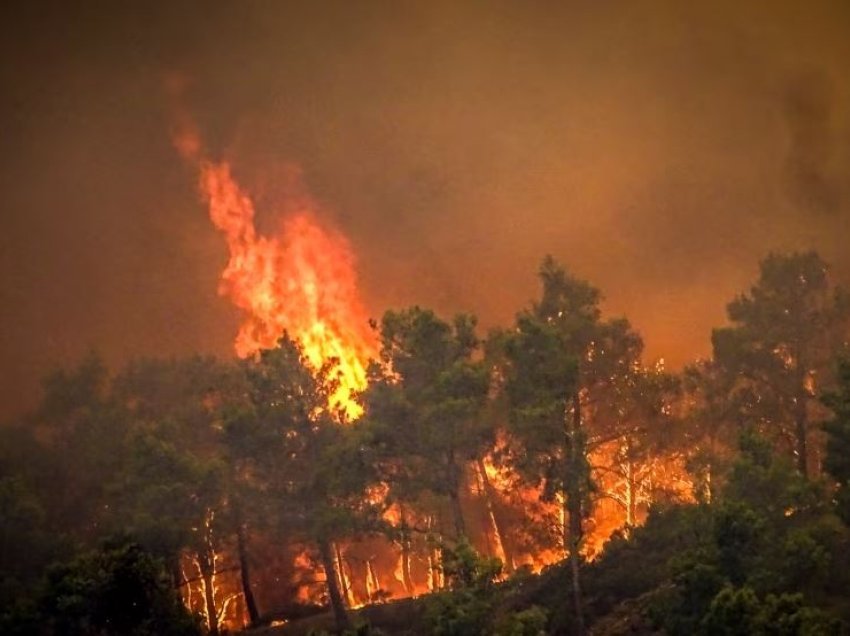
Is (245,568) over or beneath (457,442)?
beneath

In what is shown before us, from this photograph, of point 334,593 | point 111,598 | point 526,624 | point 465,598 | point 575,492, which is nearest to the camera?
point 526,624

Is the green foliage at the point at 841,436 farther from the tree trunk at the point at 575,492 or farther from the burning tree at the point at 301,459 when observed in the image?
the burning tree at the point at 301,459

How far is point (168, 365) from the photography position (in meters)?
40.0

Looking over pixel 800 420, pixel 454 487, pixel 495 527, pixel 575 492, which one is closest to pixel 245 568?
pixel 454 487

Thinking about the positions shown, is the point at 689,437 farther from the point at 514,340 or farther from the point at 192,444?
the point at 192,444

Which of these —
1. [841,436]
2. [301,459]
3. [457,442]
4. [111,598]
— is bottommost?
[111,598]

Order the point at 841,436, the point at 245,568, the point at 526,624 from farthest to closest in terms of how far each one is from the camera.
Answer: the point at 245,568 → the point at 841,436 → the point at 526,624

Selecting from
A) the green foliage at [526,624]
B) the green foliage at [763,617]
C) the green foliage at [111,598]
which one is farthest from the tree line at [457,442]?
the green foliage at [526,624]

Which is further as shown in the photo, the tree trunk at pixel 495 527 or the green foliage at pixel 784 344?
the tree trunk at pixel 495 527

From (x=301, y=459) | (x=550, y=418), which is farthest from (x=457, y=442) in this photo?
(x=301, y=459)

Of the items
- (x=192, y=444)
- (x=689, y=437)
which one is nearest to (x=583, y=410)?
(x=689, y=437)

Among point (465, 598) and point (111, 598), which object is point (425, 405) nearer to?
point (465, 598)

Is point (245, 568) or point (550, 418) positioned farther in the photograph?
point (245, 568)

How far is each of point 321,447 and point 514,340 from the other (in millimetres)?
10244
